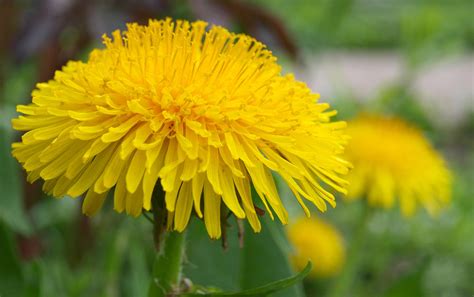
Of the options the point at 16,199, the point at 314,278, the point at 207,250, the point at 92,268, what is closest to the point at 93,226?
the point at 92,268

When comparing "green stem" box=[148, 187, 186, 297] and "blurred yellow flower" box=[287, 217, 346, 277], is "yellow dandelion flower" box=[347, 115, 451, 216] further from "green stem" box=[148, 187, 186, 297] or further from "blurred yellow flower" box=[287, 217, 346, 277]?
"green stem" box=[148, 187, 186, 297]

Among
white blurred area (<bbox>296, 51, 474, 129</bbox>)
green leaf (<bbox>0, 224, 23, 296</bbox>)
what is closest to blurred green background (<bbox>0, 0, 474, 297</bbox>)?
green leaf (<bbox>0, 224, 23, 296</bbox>)

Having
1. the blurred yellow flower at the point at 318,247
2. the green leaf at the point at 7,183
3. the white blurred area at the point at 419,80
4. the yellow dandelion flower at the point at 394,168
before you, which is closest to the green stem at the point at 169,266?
the green leaf at the point at 7,183

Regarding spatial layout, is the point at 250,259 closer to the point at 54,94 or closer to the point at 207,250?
the point at 207,250

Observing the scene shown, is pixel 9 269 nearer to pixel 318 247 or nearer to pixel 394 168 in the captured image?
pixel 394 168

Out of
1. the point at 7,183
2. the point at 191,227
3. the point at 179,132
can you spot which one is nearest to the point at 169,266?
the point at 179,132

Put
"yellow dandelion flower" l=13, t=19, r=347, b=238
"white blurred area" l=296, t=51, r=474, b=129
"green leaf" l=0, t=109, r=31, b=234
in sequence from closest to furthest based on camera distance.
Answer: "yellow dandelion flower" l=13, t=19, r=347, b=238
"green leaf" l=0, t=109, r=31, b=234
"white blurred area" l=296, t=51, r=474, b=129
